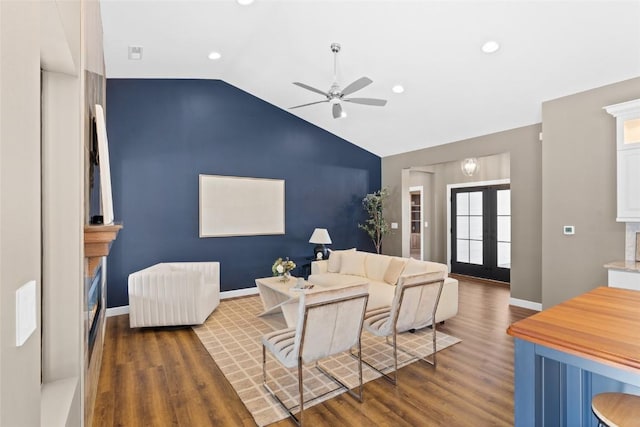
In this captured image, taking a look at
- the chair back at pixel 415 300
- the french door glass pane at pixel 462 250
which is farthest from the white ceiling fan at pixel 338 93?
the french door glass pane at pixel 462 250

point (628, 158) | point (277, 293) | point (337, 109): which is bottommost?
point (277, 293)

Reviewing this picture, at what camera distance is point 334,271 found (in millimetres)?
5426

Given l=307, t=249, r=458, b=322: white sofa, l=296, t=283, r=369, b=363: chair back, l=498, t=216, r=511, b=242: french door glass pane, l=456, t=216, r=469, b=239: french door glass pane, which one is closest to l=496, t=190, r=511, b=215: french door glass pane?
l=498, t=216, r=511, b=242: french door glass pane

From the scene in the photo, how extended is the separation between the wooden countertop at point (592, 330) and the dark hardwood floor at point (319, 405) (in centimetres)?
114

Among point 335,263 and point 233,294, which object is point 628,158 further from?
Answer: point 233,294

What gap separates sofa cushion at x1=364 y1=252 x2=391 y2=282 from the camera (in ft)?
15.7

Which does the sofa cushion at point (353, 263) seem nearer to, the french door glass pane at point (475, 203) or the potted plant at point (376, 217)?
the potted plant at point (376, 217)

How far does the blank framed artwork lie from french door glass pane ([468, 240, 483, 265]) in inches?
165

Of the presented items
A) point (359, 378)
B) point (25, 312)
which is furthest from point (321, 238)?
point (25, 312)

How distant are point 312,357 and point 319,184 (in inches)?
184

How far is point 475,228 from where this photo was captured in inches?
278

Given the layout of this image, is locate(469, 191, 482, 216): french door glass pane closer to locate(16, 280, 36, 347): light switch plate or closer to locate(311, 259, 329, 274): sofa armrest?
locate(311, 259, 329, 274): sofa armrest

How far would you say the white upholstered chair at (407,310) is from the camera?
276 cm

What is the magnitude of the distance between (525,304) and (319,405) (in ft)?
12.9
